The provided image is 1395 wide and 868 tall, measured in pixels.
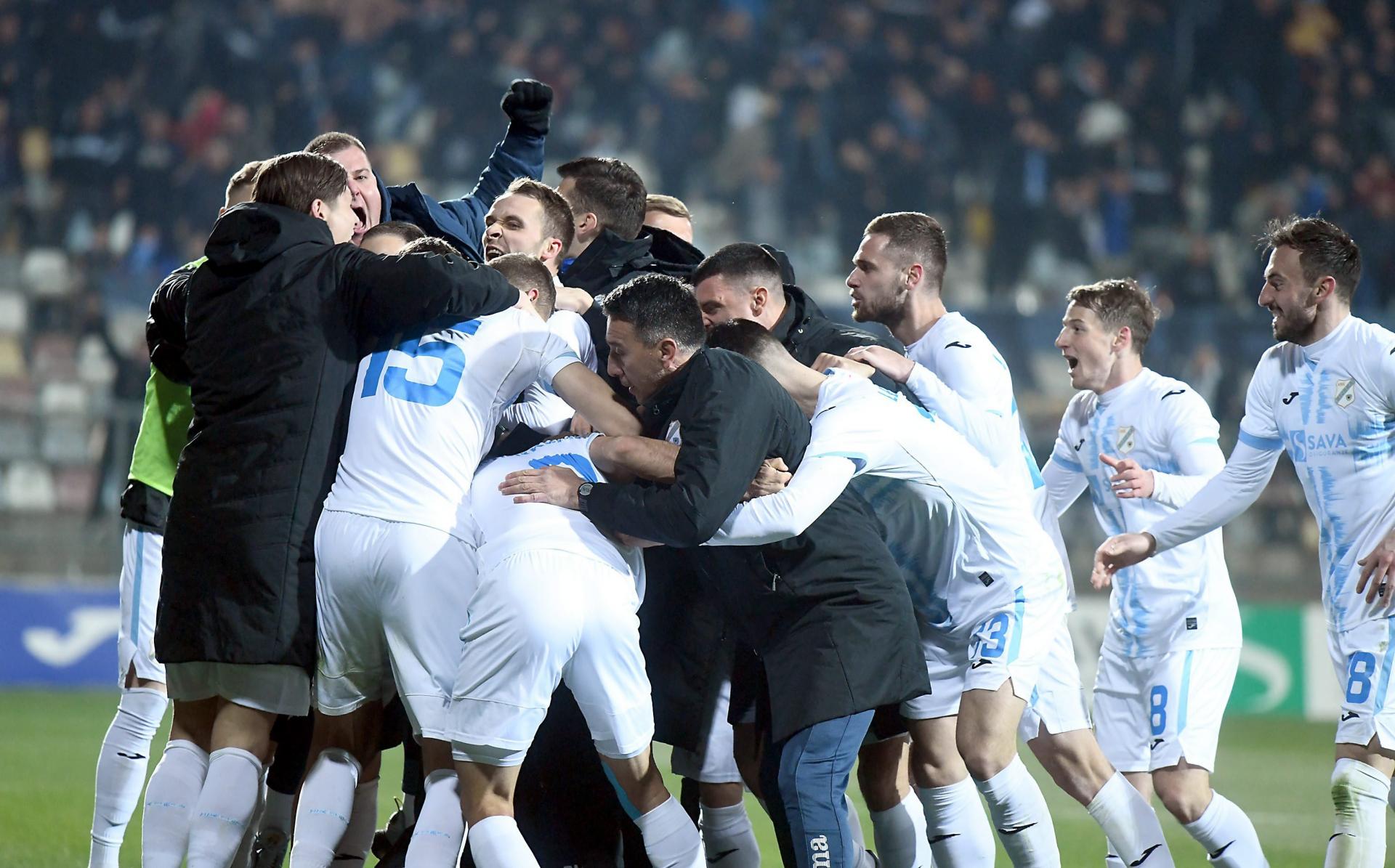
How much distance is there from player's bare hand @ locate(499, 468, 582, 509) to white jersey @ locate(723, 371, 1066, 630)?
29.2 inches

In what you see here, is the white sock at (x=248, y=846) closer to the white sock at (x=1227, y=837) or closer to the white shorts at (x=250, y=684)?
the white shorts at (x=250, y=684)

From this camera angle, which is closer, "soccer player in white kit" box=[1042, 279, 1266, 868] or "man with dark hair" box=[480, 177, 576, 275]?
"man with dark hair" box=[480, 177, 576, 275]

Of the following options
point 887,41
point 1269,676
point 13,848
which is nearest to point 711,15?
point 887,41

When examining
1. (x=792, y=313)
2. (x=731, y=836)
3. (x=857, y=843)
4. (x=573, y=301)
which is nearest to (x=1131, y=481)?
(x=792, y=313)

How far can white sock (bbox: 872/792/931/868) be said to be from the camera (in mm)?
4992

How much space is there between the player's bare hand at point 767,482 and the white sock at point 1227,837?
2.19 m

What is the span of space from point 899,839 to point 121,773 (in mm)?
2685

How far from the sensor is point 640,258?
552 centimetres

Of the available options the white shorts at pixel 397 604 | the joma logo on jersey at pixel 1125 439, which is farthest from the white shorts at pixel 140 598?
the joma logo on jersey at pixel 1125 439

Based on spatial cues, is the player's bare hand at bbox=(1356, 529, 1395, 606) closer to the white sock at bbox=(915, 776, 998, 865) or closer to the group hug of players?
the group hug of players

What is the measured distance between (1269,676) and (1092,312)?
7.10 meters

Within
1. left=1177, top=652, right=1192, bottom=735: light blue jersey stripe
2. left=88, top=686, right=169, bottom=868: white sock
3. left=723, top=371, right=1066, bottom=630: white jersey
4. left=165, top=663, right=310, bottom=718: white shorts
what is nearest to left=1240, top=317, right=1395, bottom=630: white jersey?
left=1177, top=652, right=1192, bottom=735: light blue jersey stripe

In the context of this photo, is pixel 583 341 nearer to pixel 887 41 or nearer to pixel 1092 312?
pixel 1092 312

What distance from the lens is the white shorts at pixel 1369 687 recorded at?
5.11 m
